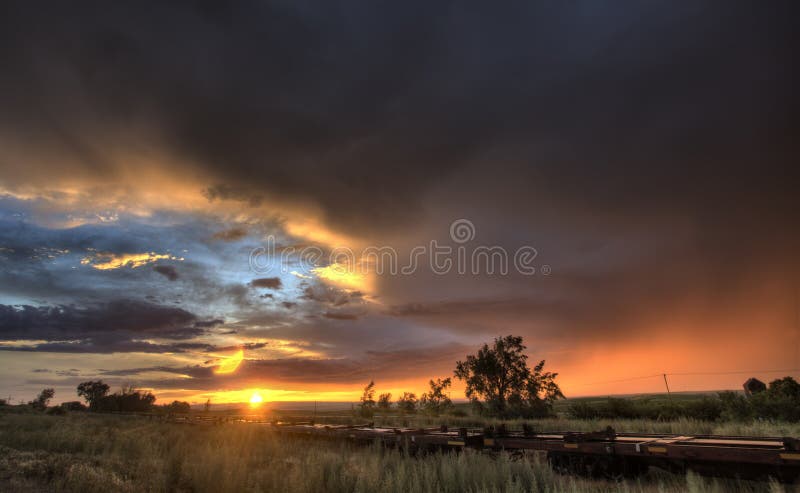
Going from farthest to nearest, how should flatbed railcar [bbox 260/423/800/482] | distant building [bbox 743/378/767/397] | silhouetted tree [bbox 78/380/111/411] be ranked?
1. silhouetted tree [bbox 78/380/111/411]
2. distant building [bbox 743/378/767/397]
3. flatbed railcar [bbox 260/423/800/482]

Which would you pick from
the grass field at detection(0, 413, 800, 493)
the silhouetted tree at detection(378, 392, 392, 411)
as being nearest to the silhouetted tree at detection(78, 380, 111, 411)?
the silhouetted tree at detection(378, 392, 392, 411)

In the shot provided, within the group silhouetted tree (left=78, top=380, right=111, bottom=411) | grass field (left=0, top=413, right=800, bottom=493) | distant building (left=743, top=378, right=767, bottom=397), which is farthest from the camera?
silhouetted tree (left=78, top=380, right=111, bottom=411)

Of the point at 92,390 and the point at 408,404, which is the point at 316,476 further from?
the point at 92,390

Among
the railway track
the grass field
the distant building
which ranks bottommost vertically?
the grass field

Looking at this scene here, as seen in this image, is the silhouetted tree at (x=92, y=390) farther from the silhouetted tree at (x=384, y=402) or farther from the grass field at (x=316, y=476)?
the grass field at (x=316, y=476)

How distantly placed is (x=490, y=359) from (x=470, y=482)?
35.7 meters

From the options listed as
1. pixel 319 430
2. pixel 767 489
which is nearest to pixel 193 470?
pixel 319 430

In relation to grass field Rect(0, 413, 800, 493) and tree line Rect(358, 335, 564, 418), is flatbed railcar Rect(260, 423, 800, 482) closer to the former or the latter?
grass field Rect(0, 413, 800, 493)

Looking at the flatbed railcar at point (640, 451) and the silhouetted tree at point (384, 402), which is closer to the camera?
the flatbed railcar at point (640, 451)

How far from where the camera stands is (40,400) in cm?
9175

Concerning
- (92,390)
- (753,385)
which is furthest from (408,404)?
(92,390)

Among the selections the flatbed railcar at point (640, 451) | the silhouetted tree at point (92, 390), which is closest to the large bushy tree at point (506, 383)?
the flatbed railcar at point (640, 451)

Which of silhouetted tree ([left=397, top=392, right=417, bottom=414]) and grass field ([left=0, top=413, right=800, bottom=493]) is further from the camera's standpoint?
silhouetted tree ([left=397, top=392, right=417, bottom=414])

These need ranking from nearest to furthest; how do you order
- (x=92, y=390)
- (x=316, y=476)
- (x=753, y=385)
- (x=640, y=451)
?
(x=316, y=476)
(x=640, y=451)
(x=753, y=385)
(x=92, y=390)
